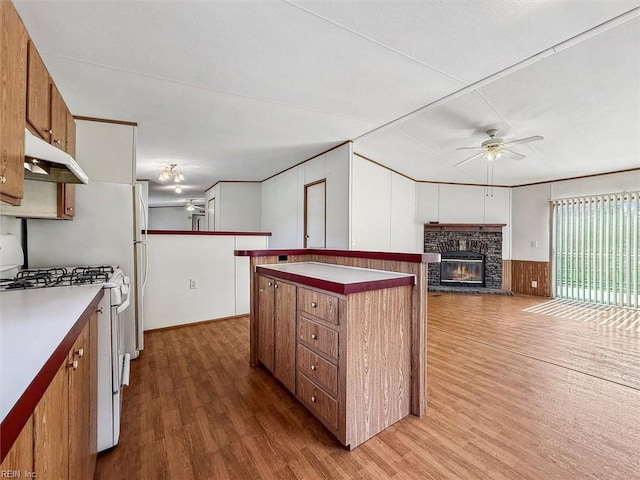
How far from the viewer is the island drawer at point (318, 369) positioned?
1714mm

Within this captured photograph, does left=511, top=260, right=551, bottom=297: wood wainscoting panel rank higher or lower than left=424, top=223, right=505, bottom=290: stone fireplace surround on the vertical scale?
lower

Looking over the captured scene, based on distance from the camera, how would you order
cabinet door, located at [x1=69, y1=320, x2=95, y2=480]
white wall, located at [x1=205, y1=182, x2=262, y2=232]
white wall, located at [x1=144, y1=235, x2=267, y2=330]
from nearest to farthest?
cabinet door, located at [x1=69, y1=320, x2=95, y2=480] < white wall, located at [x1=144, y1=235, x2=267, y2=330] < white wall, located at [x1=205, y1=182, x2=262, y2=232]

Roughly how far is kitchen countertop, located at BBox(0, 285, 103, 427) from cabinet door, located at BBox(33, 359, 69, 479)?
0.29 ft

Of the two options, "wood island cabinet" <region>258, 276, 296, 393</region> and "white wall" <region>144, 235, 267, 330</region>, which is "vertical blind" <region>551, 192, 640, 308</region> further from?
"wood island cabinet" <region>258, 276, 296, 393</region>

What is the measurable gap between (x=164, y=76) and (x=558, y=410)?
3.87 metres

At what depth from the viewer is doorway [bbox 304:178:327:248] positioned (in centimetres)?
481

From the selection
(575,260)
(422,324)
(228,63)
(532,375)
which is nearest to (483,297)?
(575,260)

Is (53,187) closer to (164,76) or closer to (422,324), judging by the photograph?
(164,76)

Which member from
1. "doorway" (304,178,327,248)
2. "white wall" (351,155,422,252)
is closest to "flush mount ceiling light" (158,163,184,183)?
"doorway" (304,178,327,248)

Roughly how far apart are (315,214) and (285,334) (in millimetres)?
3060

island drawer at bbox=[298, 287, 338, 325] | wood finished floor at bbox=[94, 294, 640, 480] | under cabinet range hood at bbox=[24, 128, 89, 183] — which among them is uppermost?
under cabinet range hood at bbox=[24, 128, 89, 183]

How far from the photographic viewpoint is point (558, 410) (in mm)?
2000

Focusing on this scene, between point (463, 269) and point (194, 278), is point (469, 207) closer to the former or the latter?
point (463, 269)

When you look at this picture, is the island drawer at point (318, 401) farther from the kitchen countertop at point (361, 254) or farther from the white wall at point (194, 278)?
the white wall at point (194, 278)
